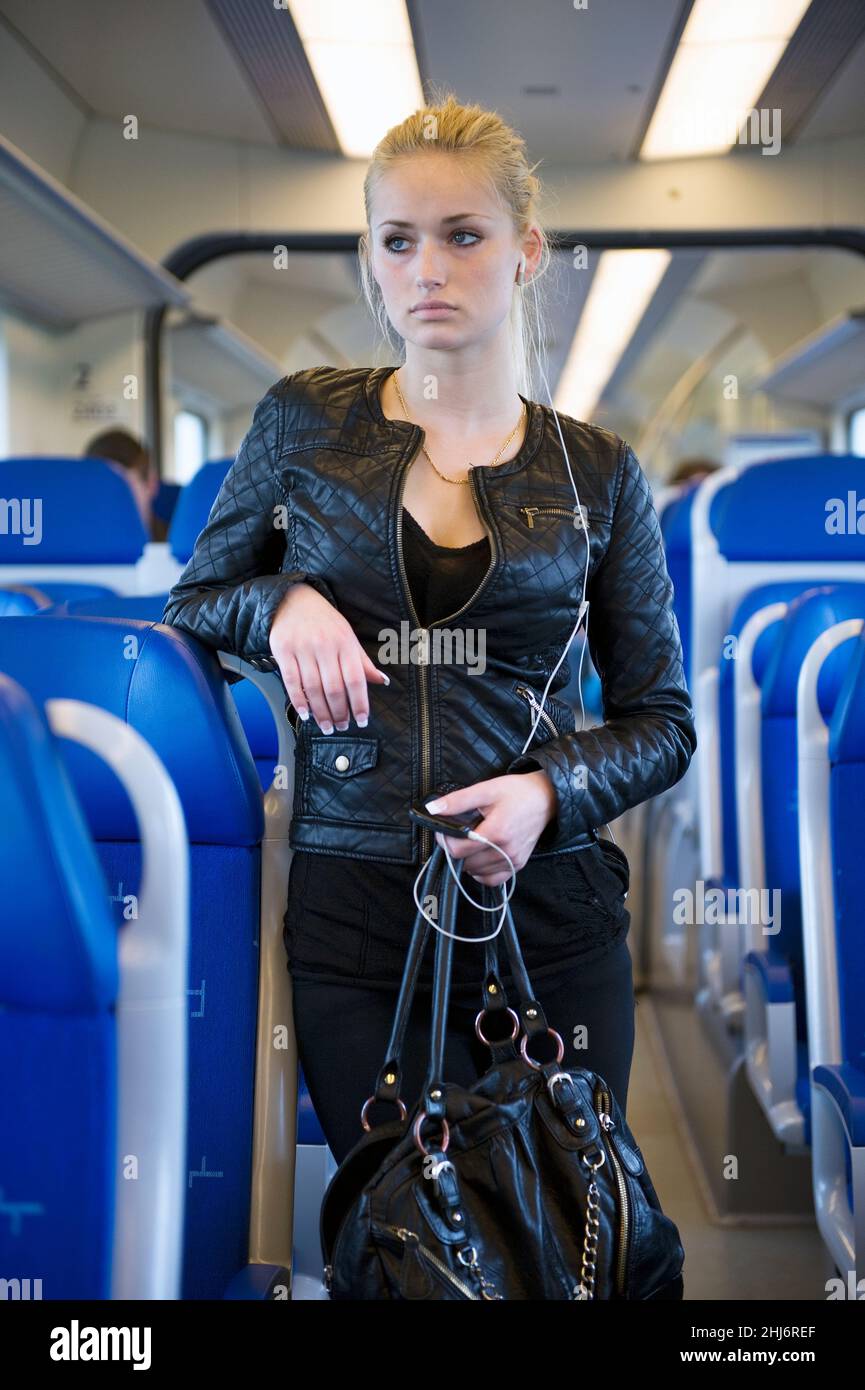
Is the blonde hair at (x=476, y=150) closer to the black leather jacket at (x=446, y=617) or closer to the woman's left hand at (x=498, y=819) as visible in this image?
the black leather jacket at (x=446, y=617)

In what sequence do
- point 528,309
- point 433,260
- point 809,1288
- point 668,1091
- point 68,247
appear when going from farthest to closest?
point 68,247 < point 668,1091 < point 809,1288 < point 528,309 < point 433,260

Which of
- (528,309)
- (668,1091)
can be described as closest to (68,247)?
(668,1091)

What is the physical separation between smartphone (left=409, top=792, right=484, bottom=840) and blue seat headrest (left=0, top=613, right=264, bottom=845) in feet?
0.97

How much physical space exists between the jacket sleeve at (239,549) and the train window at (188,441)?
981cm

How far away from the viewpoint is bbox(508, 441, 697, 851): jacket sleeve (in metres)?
1.46

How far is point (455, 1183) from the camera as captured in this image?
1206 mm

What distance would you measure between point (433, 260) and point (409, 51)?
224 inches

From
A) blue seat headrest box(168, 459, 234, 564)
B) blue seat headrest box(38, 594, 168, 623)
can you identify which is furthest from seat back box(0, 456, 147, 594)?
blue seat headrest box(38, 594, 168, 623)

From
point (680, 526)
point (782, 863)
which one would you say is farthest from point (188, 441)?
point (782, 863)

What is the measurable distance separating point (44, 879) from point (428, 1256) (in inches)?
19.8

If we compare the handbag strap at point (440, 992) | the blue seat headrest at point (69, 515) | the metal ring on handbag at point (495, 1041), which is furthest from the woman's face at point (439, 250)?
the blue seat headrest at point (69, 515)

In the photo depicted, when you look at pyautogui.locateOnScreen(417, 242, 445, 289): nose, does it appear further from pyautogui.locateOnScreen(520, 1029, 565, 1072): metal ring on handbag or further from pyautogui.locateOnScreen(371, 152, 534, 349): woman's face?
pyautogui.locateOnScreen(520, 1029, 565, 1072): metal ring on handbag

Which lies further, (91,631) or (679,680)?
(679,680)
